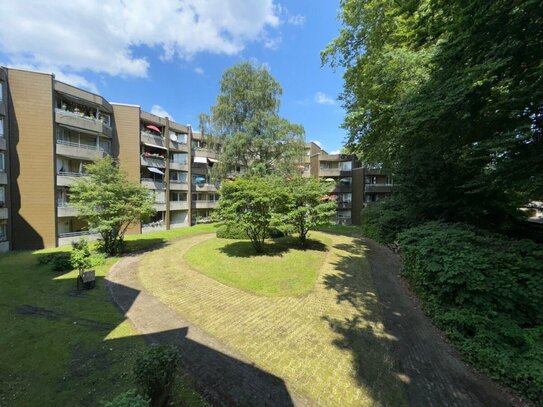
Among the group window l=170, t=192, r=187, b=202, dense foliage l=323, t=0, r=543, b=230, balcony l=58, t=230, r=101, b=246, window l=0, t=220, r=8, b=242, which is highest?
dense foliage l=323, t=0, r=543, b=230

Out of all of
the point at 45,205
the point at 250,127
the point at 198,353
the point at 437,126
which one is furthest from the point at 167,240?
the point at 437,126

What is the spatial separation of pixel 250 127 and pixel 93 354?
20.1 m

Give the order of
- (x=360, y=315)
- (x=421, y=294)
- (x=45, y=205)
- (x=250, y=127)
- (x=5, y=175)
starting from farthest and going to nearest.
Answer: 1. (x=250, y=127)
2. (x=45, y=205)
3. (x=5, y=175)
4. (x=421, y=294)
5. (x=360, y=315)

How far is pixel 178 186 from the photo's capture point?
97.1ft

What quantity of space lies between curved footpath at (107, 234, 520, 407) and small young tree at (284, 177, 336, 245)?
6.99 meters

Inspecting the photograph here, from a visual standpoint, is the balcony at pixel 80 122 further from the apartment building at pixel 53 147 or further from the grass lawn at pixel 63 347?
the grass lawn at pixel 63 347

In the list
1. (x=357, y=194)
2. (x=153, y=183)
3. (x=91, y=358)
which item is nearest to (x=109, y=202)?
(x=91, y=358)

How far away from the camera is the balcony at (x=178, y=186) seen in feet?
95.0

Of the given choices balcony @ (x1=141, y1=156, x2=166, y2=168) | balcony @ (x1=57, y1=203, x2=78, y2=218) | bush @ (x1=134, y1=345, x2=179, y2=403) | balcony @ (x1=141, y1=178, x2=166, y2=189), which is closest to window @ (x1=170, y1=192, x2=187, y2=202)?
balcony @ (x1=141, y1=178, x2=166, y2=189)

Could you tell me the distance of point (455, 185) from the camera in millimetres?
11172

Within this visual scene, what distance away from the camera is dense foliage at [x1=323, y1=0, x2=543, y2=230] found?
6.23 meters

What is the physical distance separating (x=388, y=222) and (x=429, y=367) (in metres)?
13.3

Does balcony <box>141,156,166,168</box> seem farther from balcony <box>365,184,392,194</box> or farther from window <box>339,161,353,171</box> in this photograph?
balcony <box>365,184,392,194</box>

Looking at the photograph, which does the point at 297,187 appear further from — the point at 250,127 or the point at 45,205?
the point at 45,205
